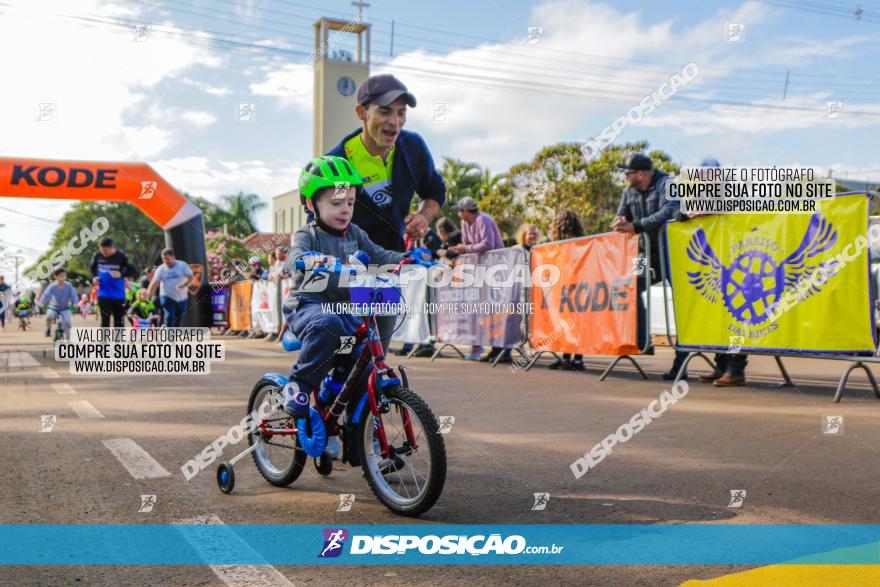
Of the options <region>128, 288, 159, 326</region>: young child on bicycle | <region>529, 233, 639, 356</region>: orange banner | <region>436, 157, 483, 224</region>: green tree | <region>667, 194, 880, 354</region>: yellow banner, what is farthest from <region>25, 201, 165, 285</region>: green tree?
<region>667, 194, 880, 354</region>: yellow banner

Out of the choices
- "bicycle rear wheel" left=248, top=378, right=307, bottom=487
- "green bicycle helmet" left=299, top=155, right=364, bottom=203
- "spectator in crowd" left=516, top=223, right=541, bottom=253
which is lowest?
"bicycle rear wheel" left=248, top=378, right=307, bottom=487

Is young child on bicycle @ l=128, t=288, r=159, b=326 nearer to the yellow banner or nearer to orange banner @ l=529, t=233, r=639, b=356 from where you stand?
orange banner @ l=529, t=233, r=639, b=356

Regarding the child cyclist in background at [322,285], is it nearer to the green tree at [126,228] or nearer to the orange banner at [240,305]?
the orange banner at [240,305]

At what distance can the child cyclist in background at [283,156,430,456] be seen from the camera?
3.96 meters

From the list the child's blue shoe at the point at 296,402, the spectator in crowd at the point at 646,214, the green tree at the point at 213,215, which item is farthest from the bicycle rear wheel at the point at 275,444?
the green tree at the point at 213,215

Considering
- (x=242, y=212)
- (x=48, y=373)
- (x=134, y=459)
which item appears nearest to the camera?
(x=134, y=459)

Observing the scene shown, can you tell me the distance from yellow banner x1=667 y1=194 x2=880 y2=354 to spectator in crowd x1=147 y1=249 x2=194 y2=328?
911 centimetres

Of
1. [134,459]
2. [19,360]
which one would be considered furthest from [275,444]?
[19,360]

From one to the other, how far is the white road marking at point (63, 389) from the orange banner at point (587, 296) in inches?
227

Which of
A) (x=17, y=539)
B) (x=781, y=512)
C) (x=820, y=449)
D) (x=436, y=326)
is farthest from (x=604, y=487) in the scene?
(x=436, y=326)

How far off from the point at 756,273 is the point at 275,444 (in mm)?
5572

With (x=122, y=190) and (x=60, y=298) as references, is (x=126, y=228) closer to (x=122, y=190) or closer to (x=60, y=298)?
(x=122, y=190)

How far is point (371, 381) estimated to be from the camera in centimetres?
381

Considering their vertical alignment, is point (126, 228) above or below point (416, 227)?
above
